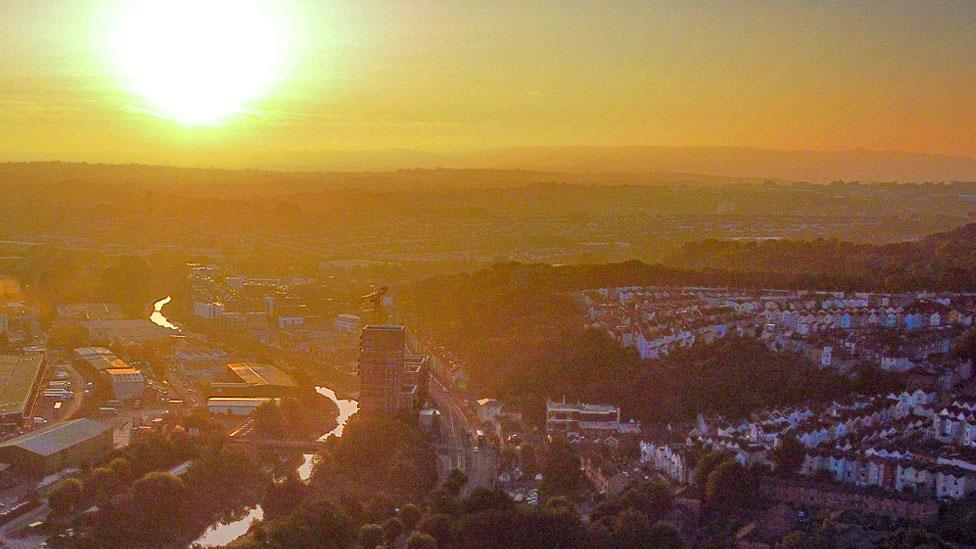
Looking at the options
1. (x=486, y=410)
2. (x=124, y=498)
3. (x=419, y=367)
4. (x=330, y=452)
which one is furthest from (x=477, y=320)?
(x=124, y=498)

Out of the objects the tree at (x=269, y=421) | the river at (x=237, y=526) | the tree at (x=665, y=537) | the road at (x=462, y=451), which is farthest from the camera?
the tree at (x=269, y=421)

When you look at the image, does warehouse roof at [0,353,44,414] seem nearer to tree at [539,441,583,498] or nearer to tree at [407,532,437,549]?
tree at [539,441,583,498]

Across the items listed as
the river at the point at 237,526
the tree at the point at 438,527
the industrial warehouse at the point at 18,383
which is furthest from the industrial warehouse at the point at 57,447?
the tree at the point at 438,527

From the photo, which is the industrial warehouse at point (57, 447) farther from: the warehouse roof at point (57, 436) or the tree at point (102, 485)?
the tree at point (102, 485)

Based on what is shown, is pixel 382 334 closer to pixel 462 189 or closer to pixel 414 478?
pixel 414 478

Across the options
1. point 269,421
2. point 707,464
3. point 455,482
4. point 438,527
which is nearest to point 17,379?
point 269,421

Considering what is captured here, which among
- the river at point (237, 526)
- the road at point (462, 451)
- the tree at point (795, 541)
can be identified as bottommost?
the river at point (237, 526)
